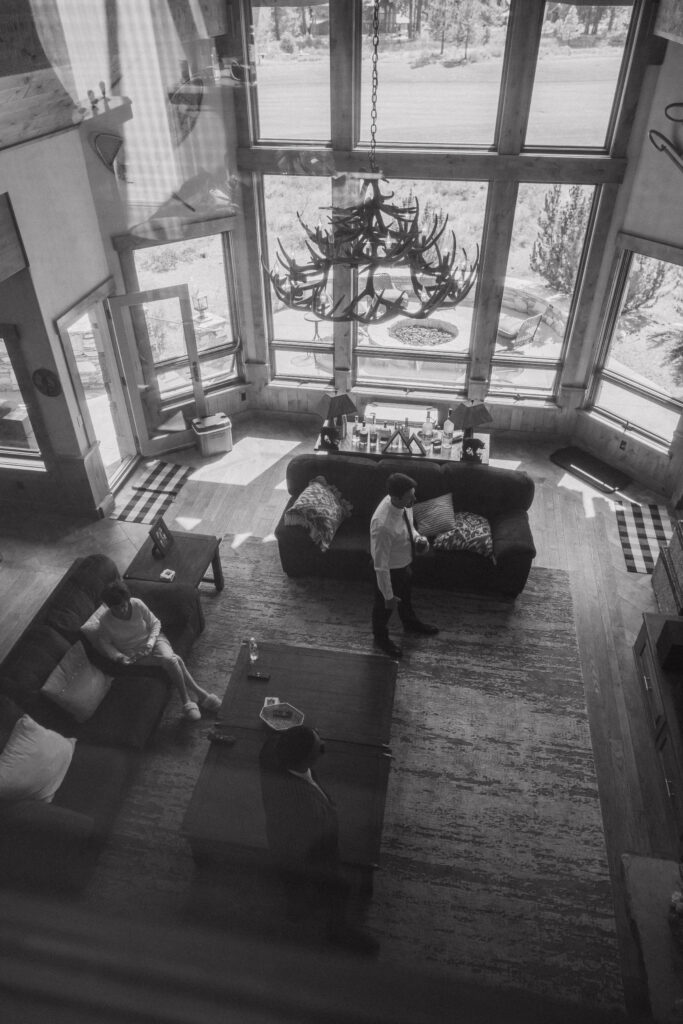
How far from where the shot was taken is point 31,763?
3580 millimetres

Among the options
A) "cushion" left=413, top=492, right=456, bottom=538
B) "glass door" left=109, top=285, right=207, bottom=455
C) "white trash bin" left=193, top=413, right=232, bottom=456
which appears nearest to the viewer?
"cushion" left=413, top=492, right=456, bottom=538

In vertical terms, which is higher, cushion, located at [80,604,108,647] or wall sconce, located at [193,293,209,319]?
wall sconce, located at [193,293,209,319]

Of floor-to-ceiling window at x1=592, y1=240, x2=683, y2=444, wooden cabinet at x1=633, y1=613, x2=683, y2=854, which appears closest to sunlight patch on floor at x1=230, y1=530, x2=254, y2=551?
wooden cabinet at x1=633, y1=613, x2=683, y2=854

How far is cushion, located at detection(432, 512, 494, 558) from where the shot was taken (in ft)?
18.4

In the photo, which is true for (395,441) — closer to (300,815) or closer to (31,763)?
(31,763)

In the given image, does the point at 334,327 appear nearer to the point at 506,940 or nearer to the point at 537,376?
the point at 537,376

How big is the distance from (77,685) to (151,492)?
3.33 metres

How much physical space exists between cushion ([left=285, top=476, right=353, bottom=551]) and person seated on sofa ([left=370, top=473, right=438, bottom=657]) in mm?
937

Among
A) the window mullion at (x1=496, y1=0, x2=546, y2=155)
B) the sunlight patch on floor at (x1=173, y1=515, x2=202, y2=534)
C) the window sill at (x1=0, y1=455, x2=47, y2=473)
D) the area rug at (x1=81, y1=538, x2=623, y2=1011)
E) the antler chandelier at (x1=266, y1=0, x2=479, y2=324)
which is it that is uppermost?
the window mullion at (x1=496, y1=0, x2=546, y2=155)

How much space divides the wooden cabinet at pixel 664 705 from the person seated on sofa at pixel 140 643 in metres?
3.06

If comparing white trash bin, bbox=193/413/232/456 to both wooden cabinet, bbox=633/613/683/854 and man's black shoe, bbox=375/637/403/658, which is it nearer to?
man's black shoe, bbox=375/637/403/658

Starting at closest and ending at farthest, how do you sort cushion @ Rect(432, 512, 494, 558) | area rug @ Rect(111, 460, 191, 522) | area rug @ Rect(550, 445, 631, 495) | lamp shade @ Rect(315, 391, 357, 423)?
1. cushion @ Rect(432, 512, 494, 558)
2. lamp shade @ Rect(315, 391, 357, 423)
3. area rug @ Rect(111, 460, 191, 522)
4. area rug @ Rect(550, 445, 631, 495)

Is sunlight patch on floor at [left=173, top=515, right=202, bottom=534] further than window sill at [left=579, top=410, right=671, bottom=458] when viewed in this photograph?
No

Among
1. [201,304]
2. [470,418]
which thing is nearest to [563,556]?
[470,418]
